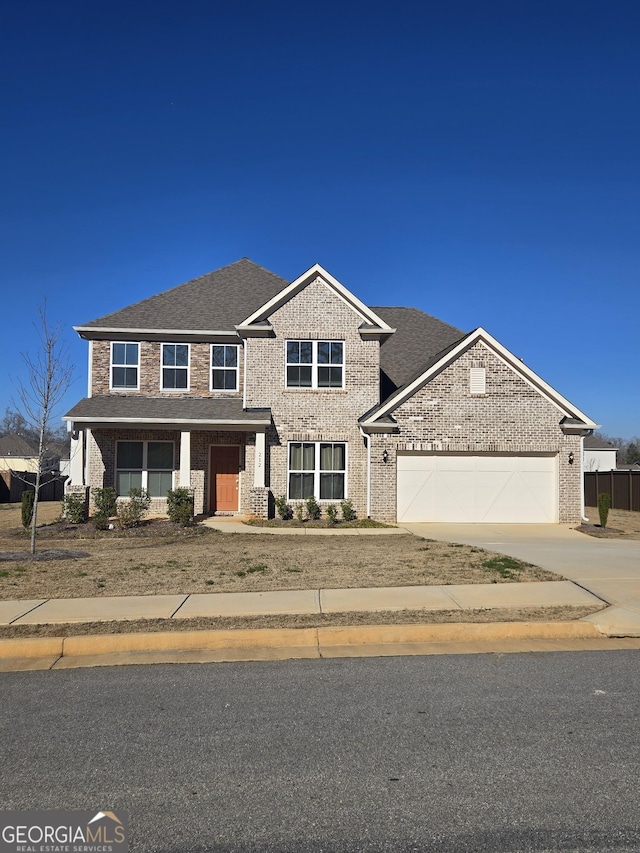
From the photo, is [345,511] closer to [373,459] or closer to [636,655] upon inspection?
[373,459]

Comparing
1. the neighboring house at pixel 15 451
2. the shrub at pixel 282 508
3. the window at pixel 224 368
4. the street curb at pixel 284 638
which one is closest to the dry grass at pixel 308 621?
the street curb at pixel 284 638

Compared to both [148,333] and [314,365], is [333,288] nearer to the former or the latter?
[314,365]

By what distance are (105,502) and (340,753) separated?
15936mm

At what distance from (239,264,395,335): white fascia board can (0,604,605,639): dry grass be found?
13.5 m

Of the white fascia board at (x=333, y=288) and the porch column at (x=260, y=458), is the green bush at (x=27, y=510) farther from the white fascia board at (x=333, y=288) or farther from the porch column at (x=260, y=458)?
the white fascia board at (x=333, y=288)

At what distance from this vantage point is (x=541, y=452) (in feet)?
65.3

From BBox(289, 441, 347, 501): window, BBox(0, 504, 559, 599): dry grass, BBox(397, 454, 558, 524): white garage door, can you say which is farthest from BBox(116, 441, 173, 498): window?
BBox(397, 454, 558, 524): white garage door

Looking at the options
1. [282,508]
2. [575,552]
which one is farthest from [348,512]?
[575,552]

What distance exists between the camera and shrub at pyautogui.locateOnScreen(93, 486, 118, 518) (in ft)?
62.8

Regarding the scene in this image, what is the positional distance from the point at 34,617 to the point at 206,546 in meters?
6.88

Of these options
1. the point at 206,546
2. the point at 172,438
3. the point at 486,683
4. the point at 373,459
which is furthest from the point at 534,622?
the point at 172,438

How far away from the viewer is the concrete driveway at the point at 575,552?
9023 mm

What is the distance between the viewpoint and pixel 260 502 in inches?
789

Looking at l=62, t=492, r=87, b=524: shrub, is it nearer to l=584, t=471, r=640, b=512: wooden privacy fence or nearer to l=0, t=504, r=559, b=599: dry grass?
l=0, t=504, r=559, b=599: dry grass
